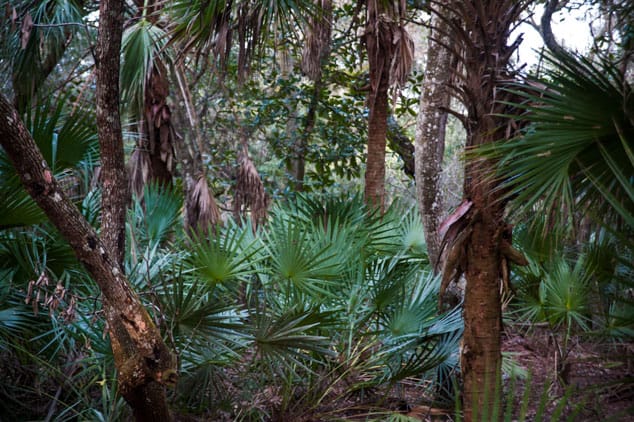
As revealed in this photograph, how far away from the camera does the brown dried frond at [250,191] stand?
739cm

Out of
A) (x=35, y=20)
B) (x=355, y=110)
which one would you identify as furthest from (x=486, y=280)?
(x=355, y=110)

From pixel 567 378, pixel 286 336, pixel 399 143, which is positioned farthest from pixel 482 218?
pixel 399 143

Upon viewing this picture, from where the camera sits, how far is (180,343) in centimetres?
377

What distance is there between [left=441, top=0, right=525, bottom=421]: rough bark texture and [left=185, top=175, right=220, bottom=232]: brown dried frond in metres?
3.66

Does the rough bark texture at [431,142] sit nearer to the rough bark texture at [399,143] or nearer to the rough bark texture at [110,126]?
the rough bark texture at [110,126]

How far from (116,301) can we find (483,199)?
77.9 inches

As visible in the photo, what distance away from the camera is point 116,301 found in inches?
125

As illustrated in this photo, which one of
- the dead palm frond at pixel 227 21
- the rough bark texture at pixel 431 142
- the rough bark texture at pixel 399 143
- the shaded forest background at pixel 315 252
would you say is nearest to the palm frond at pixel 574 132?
the shaded forest background at pixel 315 252

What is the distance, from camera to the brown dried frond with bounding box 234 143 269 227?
24.2 ft

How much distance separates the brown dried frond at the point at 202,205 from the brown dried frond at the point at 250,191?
73 cm

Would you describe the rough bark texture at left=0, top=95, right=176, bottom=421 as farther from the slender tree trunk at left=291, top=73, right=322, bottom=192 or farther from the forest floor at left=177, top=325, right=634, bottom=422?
the slender tree trunk at left=291, top=73, right=322, bottom=192

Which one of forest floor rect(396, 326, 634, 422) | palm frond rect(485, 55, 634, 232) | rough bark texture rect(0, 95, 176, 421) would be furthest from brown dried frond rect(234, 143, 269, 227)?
palm frond rect(485, 55, 634, 232)

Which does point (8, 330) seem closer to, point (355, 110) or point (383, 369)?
point (383, 369)

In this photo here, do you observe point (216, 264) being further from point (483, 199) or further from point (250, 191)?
point (250, 191)
